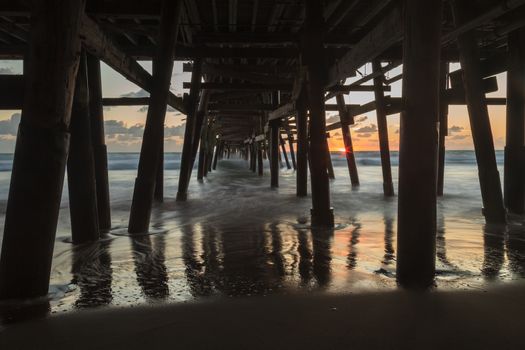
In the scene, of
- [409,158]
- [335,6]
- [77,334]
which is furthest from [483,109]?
[77,334]

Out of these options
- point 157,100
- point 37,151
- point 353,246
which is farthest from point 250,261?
point 157,100

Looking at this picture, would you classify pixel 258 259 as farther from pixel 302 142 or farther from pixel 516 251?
pixel 302 142

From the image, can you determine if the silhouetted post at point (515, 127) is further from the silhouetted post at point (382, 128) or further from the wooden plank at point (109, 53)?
the wooden plank at point (109, 53)

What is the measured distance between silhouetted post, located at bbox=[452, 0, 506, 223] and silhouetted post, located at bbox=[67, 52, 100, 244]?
4.08 m

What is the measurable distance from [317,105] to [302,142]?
10.5 feet

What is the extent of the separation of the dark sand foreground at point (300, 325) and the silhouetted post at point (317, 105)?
8.30ft

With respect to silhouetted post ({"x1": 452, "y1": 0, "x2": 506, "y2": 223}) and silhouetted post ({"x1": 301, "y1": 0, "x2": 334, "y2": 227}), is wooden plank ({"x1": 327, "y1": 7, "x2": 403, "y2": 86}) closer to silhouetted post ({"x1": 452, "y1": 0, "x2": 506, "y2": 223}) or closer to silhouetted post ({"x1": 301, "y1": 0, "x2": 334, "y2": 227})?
silhouetted post ({"x1": 301, "y1": 0, "x2": 334, "y2": 227})

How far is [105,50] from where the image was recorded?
11.3 feet

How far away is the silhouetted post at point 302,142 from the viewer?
6704mm

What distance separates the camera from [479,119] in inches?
184

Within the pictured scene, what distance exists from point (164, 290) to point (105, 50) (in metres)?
2.16

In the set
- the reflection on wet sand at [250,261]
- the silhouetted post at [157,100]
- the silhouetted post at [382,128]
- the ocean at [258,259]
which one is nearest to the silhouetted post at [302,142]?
the silhouetted post at [382,128]

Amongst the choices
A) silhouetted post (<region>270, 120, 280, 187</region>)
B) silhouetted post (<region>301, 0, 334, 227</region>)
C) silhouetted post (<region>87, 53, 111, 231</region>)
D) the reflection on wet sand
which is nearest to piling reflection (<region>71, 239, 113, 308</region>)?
the reflection on wet sand

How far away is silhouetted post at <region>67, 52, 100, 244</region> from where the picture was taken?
11.5 ft
